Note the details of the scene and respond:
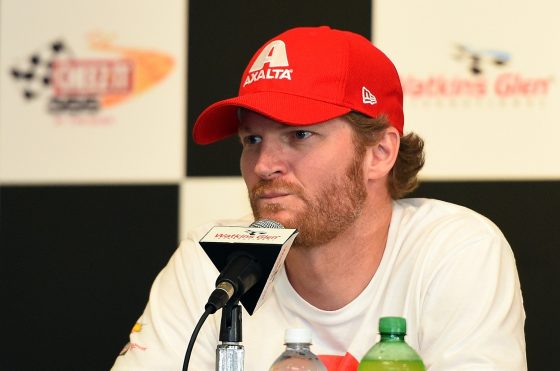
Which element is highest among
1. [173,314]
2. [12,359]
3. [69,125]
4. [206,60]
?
[206,60]

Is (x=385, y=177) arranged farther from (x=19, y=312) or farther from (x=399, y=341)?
(x=19, y=312)

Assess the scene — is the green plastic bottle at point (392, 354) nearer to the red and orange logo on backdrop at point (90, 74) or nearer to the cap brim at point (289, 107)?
the cap brim at point (289, 107)

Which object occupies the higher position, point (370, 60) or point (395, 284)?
point (370, 60)

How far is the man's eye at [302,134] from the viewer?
6.01ft

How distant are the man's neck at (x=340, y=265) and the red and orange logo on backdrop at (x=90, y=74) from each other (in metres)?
0.95

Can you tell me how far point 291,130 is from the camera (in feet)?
6.00

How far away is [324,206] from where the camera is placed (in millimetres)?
1840

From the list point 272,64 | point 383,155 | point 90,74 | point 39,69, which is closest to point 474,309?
point 383,155

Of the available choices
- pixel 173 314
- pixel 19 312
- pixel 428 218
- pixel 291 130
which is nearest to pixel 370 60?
pixel 291 130

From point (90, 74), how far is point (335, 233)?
1.12 meters

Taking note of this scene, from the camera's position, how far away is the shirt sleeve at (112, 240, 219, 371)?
1.90m

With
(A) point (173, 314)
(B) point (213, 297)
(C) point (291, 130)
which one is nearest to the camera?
(B) point (213, 297)

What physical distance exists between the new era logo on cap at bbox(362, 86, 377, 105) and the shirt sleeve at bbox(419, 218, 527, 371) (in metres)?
0.30

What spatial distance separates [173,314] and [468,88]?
3.27ft
